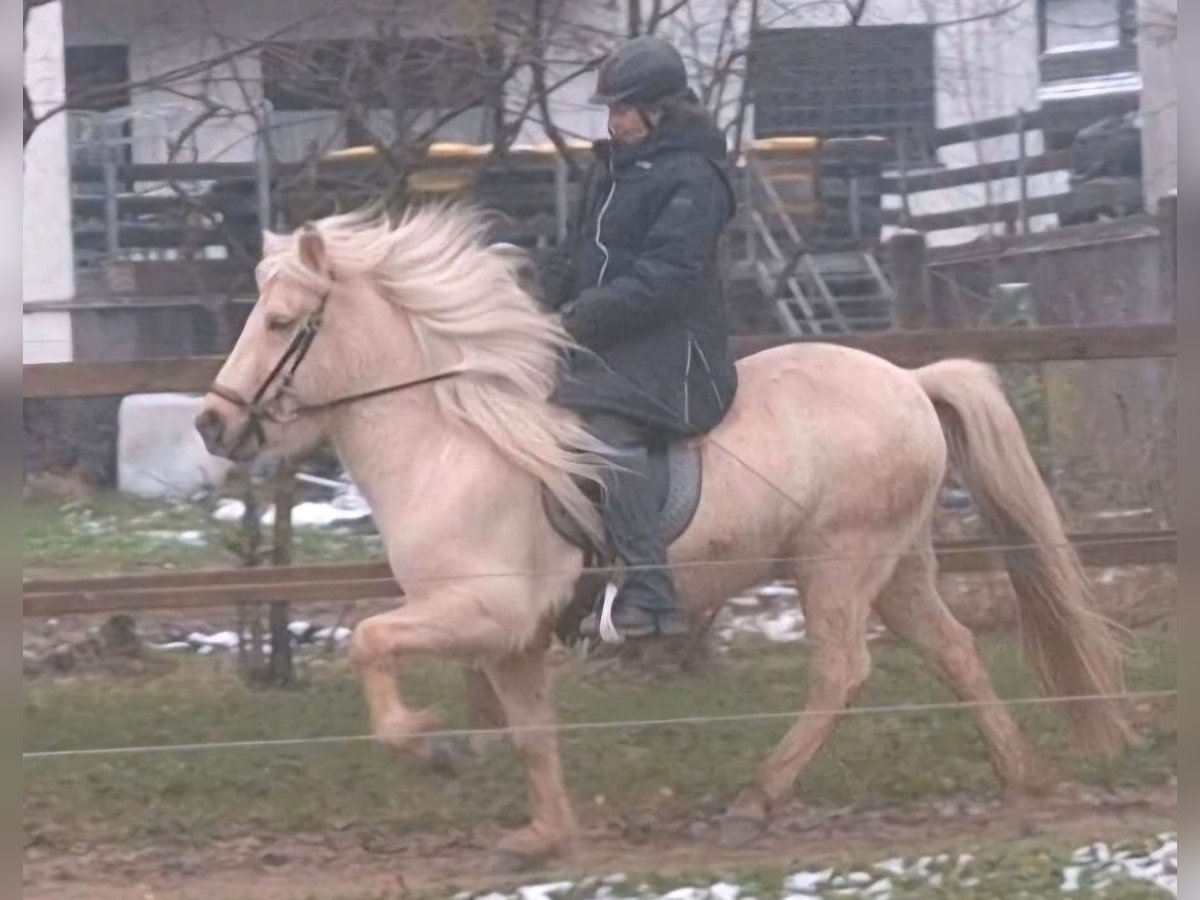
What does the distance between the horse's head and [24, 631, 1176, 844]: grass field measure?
0.78 meters

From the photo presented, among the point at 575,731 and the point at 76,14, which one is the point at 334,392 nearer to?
the point at 575,731

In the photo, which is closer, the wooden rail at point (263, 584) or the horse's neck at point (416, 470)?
the horse's neck at point (416, 470)

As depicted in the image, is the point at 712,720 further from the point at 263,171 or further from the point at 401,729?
the point at 263,171

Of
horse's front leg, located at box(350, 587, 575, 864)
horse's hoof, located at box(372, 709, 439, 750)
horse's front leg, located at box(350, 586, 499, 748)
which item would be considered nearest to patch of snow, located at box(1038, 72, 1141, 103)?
horse's front leg, located at box(350, 587, 575, 864)

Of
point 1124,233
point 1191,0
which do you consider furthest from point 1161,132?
point 1191,0

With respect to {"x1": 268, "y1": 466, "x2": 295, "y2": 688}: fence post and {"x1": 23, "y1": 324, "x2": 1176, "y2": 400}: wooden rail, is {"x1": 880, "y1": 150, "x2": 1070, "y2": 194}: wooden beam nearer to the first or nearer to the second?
{"x1": 23, "y1": 324, "x2": 1176, "y2": 400}: wooden rail

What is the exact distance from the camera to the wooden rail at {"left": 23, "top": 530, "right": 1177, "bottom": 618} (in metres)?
6.37

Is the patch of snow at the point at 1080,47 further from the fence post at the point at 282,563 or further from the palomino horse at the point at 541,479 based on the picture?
the fence post at the point at 282,563

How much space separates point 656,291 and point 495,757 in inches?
52.1

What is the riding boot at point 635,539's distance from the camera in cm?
562

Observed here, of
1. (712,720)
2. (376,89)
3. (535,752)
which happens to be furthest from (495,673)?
(376,89)

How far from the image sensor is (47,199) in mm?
7812

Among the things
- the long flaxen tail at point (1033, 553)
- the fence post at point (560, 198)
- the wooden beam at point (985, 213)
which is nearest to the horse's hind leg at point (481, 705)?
the long flaxen tail at point (1033, 553)

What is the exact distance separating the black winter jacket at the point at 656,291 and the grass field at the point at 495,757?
0.82 m
